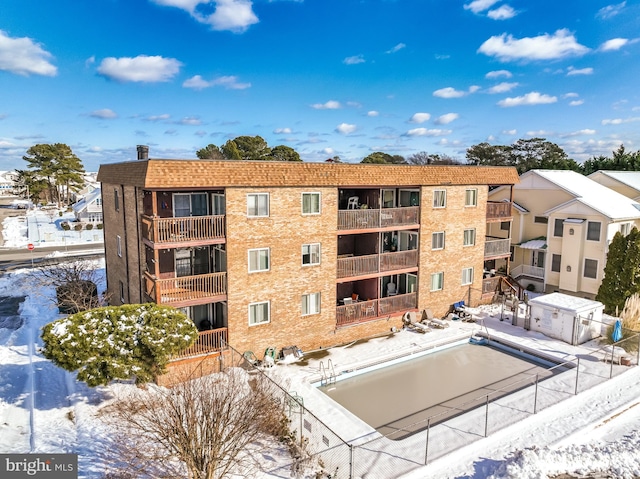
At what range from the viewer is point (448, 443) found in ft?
46.5

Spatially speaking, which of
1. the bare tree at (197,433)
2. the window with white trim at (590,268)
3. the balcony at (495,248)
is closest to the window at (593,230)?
the window with white trim at (590,268)

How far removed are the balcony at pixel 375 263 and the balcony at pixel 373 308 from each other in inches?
64.9

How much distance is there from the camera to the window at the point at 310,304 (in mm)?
21047

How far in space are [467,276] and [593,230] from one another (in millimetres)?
9698

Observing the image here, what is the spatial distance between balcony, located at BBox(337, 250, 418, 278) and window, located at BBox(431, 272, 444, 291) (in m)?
1.81

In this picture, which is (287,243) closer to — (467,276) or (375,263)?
(375,263)

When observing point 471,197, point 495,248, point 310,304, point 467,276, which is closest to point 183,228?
point 310,304

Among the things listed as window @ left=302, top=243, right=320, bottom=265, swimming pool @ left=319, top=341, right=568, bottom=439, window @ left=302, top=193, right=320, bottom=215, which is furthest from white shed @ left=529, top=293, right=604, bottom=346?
window @ left=302, top=193, right=320, bottom=215

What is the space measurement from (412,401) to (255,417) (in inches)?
321

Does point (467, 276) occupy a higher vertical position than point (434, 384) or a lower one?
higher

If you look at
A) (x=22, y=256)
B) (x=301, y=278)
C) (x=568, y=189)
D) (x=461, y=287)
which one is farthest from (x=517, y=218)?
(x=22, y=256)

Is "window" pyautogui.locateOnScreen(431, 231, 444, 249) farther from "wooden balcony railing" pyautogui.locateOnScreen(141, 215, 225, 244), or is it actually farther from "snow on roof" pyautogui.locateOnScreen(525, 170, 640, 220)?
"wooden balcony railing" pyautogui.locateOnScreen(141, 215, 225, 244)

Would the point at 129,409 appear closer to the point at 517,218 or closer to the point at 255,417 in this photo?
the point at 255,417

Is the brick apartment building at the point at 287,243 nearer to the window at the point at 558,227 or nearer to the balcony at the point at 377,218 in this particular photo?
the balcony at the point at 377,218
